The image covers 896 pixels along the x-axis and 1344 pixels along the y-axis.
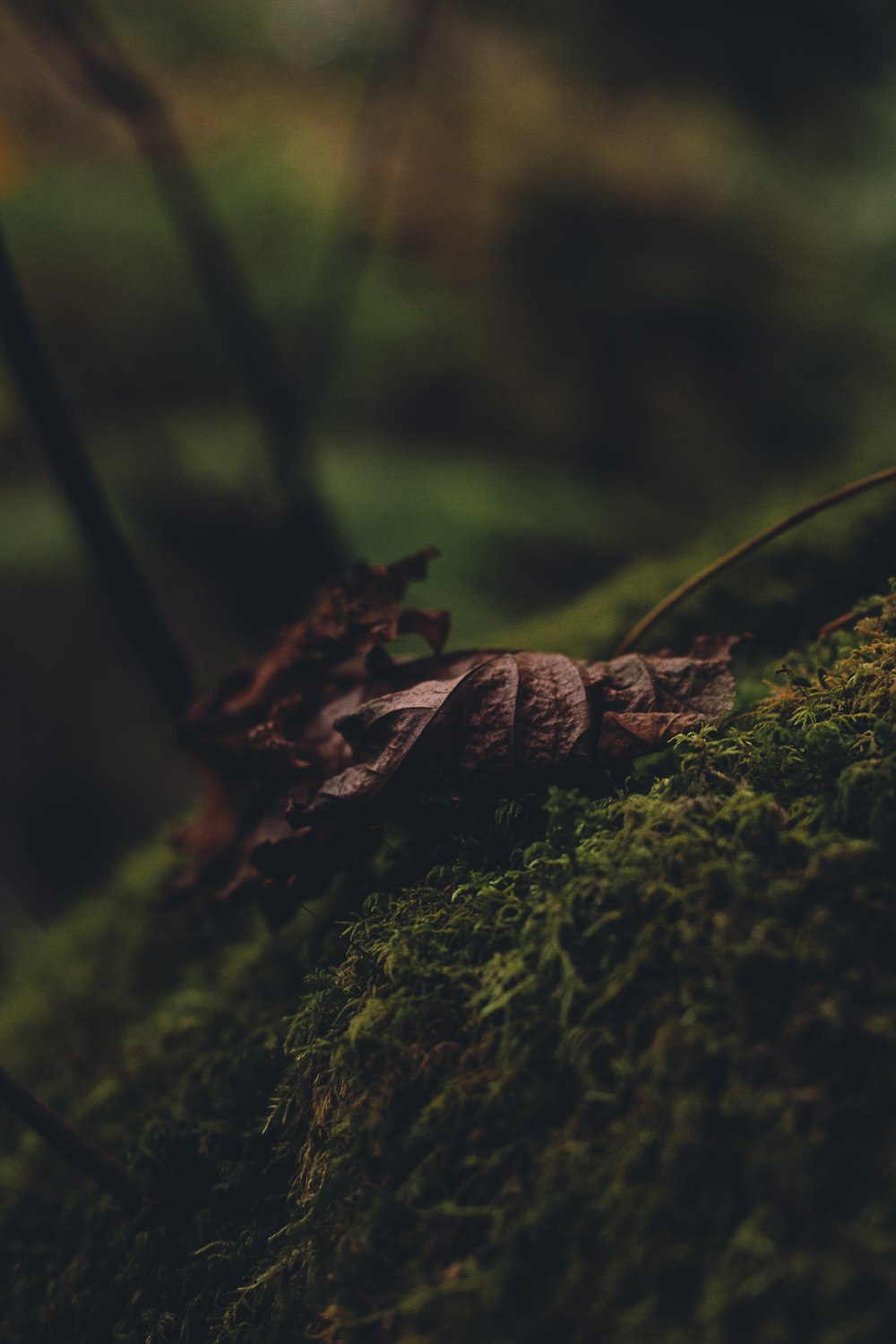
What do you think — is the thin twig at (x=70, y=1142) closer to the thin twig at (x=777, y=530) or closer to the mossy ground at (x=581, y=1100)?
the mossy ground at (x=581, y=1100)

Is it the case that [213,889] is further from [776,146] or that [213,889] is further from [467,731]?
[776,146]

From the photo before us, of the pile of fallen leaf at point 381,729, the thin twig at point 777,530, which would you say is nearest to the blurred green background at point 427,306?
the pile of fallen leaf at point 381,729

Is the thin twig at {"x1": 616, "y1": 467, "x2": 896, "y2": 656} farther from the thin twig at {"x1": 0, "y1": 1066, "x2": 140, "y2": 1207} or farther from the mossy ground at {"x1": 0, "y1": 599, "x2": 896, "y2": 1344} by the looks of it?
the thin twig at {"x1": 0, "y1": 1066, "x2": 140, "y2": 1207}

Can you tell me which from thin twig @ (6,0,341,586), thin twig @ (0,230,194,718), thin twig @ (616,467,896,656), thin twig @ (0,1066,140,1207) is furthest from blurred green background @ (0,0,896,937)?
thin twig @ (0,1066,140,1207)

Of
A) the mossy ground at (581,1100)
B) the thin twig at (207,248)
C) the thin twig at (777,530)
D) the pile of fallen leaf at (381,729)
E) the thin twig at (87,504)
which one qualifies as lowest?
the mossy ground at (581,1100)

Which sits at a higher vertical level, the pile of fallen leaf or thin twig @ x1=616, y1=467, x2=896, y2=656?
the pile of fallen leaf
